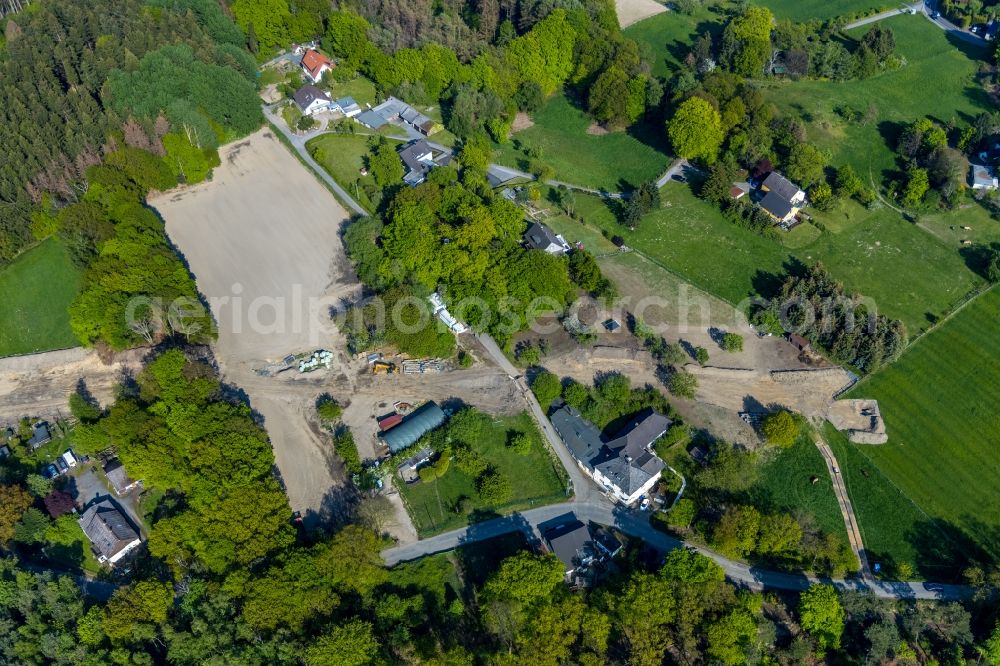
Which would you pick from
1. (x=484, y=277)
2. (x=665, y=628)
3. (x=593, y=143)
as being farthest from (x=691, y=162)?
(x=665, y=628)

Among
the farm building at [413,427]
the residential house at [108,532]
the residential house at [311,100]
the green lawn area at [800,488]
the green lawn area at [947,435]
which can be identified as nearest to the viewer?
the green lawn area at [947,435]

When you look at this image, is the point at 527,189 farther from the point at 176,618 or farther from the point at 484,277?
the point at 176,618

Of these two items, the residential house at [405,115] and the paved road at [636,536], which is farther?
the residential house at [405,115]

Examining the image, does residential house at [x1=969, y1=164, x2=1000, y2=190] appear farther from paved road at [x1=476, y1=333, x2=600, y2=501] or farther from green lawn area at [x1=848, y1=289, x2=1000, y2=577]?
paved road at [x1=476, y1=333, x2=600, y2=501]

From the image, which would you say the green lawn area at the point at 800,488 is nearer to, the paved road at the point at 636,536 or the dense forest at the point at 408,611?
the paved road at the point at 636,536

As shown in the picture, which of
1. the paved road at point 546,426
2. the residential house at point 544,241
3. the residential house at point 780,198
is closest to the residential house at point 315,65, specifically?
the residential house at point 544,241

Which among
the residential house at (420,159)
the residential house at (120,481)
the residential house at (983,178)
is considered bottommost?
the residential house at (120,481)

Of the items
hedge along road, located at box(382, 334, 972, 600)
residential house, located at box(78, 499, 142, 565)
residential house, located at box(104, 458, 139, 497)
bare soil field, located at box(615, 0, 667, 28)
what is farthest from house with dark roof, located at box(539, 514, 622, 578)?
bare soil field, located at box(615, 0, 667, 28)
